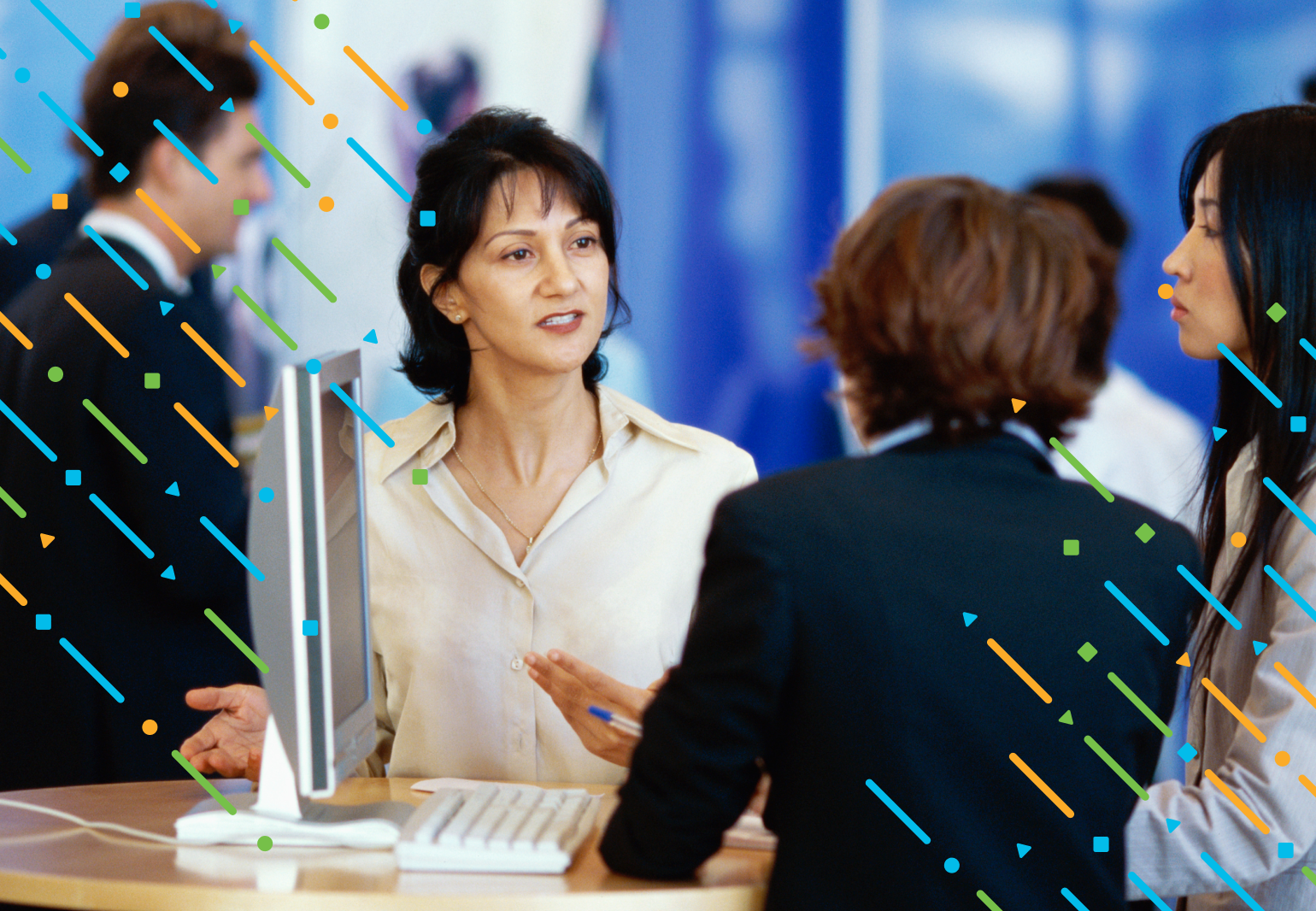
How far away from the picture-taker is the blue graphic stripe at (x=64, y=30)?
3361 millimetres

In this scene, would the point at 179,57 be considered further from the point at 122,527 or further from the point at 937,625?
the point at 937,625

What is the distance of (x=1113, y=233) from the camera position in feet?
13.8

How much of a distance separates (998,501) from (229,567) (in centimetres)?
170

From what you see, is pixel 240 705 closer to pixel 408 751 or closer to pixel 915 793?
pixel 408 751

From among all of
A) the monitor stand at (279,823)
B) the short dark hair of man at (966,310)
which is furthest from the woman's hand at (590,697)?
the short dark hair of man at (966,310)

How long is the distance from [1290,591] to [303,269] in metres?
2.85

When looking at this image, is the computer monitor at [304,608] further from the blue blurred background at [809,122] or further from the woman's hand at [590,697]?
the blue blurred background at [809,122]

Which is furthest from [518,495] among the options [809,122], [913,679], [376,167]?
[809,122]

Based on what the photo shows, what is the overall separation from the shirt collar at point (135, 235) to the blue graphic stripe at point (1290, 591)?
6.55 ft

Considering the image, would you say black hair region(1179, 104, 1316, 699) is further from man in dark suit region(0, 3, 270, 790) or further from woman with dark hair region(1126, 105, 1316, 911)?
man in dark suit region(0, 3, 270, 790)

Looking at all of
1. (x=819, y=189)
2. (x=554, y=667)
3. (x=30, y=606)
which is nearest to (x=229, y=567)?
(x=30, y=606)

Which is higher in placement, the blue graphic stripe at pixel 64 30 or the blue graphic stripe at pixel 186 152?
the blue graphic stripe at pixel 64 30

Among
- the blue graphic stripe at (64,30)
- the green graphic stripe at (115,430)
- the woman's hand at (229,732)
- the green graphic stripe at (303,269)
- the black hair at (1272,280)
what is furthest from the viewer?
the green graphic stripe at (303,269)

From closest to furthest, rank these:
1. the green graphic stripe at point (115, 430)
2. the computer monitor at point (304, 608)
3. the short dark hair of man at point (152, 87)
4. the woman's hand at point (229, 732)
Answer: the computer monitor at point (304, 608) < the woman's hand at point (229, 732) < the green graphic stripe at point (115, 430) < the short dark hair of man at point (152, 87)
